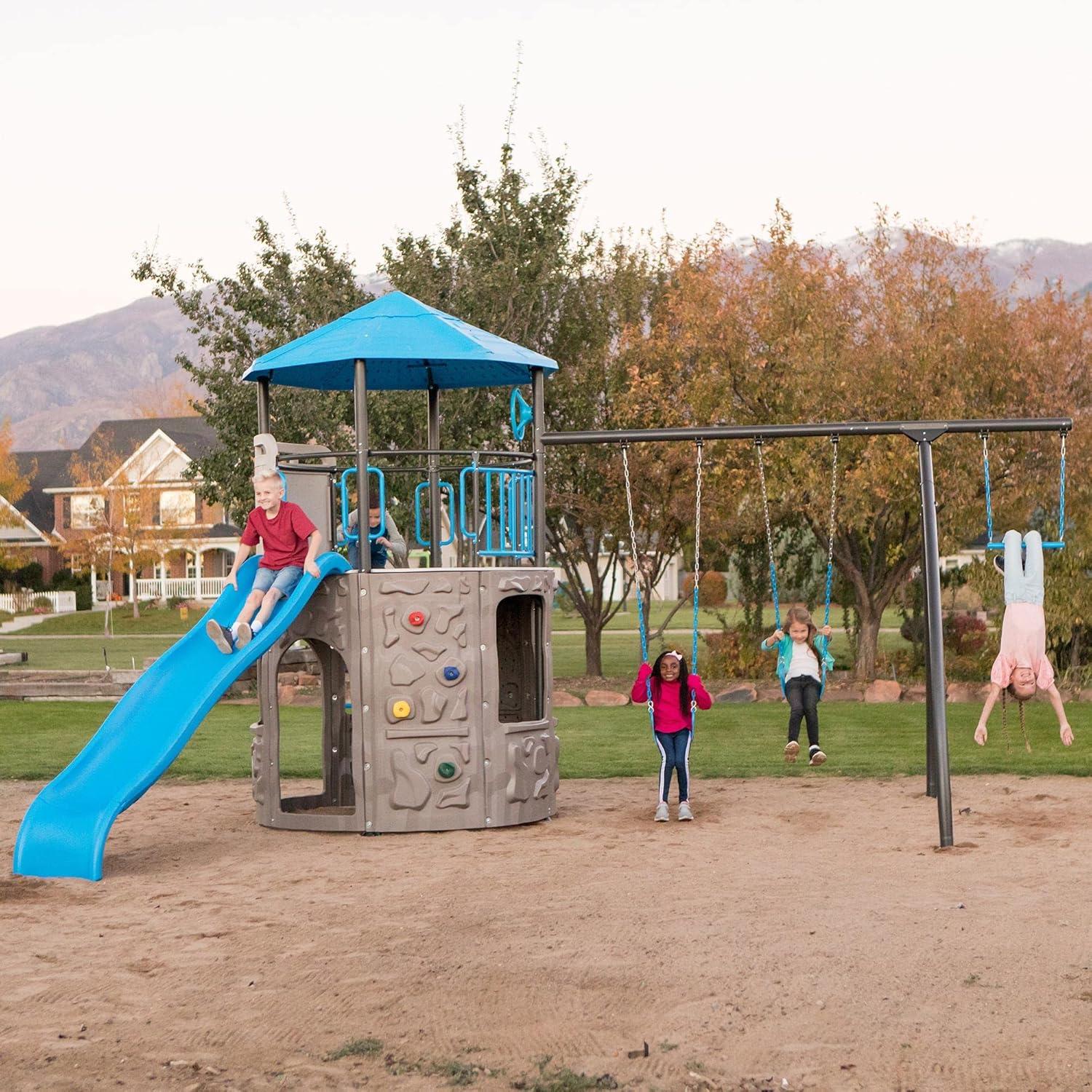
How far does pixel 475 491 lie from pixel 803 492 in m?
10.2

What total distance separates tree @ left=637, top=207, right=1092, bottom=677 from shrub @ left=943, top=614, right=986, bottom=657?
165cm

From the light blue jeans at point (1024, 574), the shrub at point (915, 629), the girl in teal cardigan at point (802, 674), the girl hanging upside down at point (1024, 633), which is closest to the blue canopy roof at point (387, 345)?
the girl in teal cardigan at point (802, 674)

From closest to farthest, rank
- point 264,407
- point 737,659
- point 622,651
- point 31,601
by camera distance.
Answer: point 264,407 < point 737,659 < point 622,651 < point 31,601

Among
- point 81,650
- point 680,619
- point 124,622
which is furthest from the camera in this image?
point 124,622

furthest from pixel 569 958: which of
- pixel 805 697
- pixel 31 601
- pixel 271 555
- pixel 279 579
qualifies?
pixel 31 601

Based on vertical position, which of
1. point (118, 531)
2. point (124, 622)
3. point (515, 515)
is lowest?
point (124, 622)

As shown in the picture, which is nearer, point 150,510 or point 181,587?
point 150,510

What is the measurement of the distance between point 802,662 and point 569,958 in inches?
265

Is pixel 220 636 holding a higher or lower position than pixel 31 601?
lower

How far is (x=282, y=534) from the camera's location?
1091 centimetres

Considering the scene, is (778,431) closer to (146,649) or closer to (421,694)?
(421,694)

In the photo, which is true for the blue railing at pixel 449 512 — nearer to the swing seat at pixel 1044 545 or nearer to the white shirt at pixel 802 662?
the white shirt at pixel 802 662

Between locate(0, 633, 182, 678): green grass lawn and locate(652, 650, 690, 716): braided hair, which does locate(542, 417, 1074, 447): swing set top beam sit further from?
locate(0, 633, 182, 678): green grass lawn

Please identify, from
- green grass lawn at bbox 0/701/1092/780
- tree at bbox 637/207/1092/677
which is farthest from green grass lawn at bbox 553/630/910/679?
green grass lawn at bbox 0/701/1092/780
